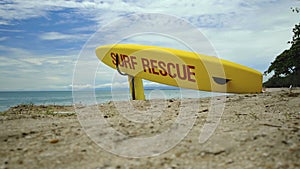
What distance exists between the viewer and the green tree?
45.0 ft

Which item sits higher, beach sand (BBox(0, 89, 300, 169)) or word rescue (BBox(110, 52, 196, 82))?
word rescue (BBox(110, 52, 196, 82))

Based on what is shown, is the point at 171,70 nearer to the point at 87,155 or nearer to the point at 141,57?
the point at 141,57

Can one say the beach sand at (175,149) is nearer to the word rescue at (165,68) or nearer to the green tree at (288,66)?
the word rescue at (165,68)

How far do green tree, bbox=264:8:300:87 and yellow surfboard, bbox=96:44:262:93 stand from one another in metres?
7.88

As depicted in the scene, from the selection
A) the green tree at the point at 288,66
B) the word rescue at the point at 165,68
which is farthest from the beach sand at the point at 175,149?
the green tree at the point at 288,66

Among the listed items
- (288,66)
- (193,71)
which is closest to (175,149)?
(193,71)

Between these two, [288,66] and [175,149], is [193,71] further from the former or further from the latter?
[288,66]

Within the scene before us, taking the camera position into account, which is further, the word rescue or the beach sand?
the word rescue

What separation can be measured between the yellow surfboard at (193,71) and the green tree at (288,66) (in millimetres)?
7882

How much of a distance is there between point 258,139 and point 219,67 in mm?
4781

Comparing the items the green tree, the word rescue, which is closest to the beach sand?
the word rescue

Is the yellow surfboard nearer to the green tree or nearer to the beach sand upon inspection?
the beach sand

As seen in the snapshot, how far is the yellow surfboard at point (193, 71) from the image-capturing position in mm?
7012

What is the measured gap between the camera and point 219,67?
6984mm
